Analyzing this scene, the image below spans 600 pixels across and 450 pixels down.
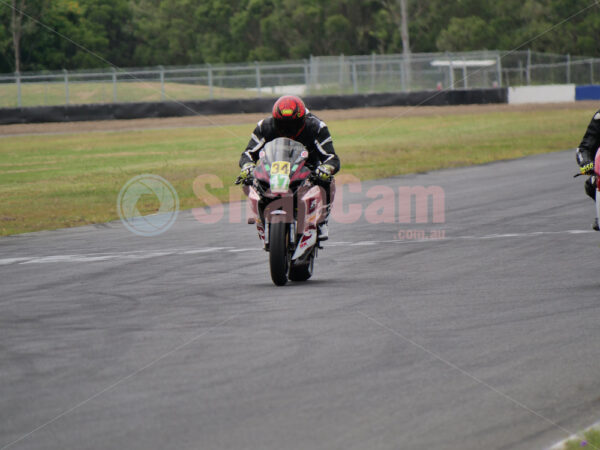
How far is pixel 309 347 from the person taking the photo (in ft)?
20.5

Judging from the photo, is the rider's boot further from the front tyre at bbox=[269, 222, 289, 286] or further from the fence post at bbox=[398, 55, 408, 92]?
the fence post at bbox=[398, 55, 408, 92]

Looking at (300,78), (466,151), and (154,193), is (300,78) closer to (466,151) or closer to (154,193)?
(466,151)

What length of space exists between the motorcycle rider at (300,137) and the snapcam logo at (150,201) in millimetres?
4489

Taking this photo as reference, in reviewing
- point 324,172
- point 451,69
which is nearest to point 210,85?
point 451,69

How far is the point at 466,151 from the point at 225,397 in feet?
73.0

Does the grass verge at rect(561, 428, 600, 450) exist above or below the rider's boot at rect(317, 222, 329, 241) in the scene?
below

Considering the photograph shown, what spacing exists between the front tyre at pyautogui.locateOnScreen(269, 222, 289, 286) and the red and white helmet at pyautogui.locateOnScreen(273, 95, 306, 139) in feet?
3.41

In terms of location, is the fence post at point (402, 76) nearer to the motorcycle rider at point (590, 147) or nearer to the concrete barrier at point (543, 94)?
the concrete barrier at point (543, 94)

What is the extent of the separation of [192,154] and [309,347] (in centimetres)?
2303

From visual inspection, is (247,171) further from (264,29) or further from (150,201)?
(264,29)

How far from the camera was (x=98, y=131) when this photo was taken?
3969 centimetres

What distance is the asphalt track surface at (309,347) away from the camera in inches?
186

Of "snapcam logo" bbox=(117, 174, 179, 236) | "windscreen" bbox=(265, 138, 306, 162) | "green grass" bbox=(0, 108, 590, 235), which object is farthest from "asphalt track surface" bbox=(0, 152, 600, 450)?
"green grass" bbox=(0, 108, 590, 235)

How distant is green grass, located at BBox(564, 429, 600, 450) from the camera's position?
4.36 metres
